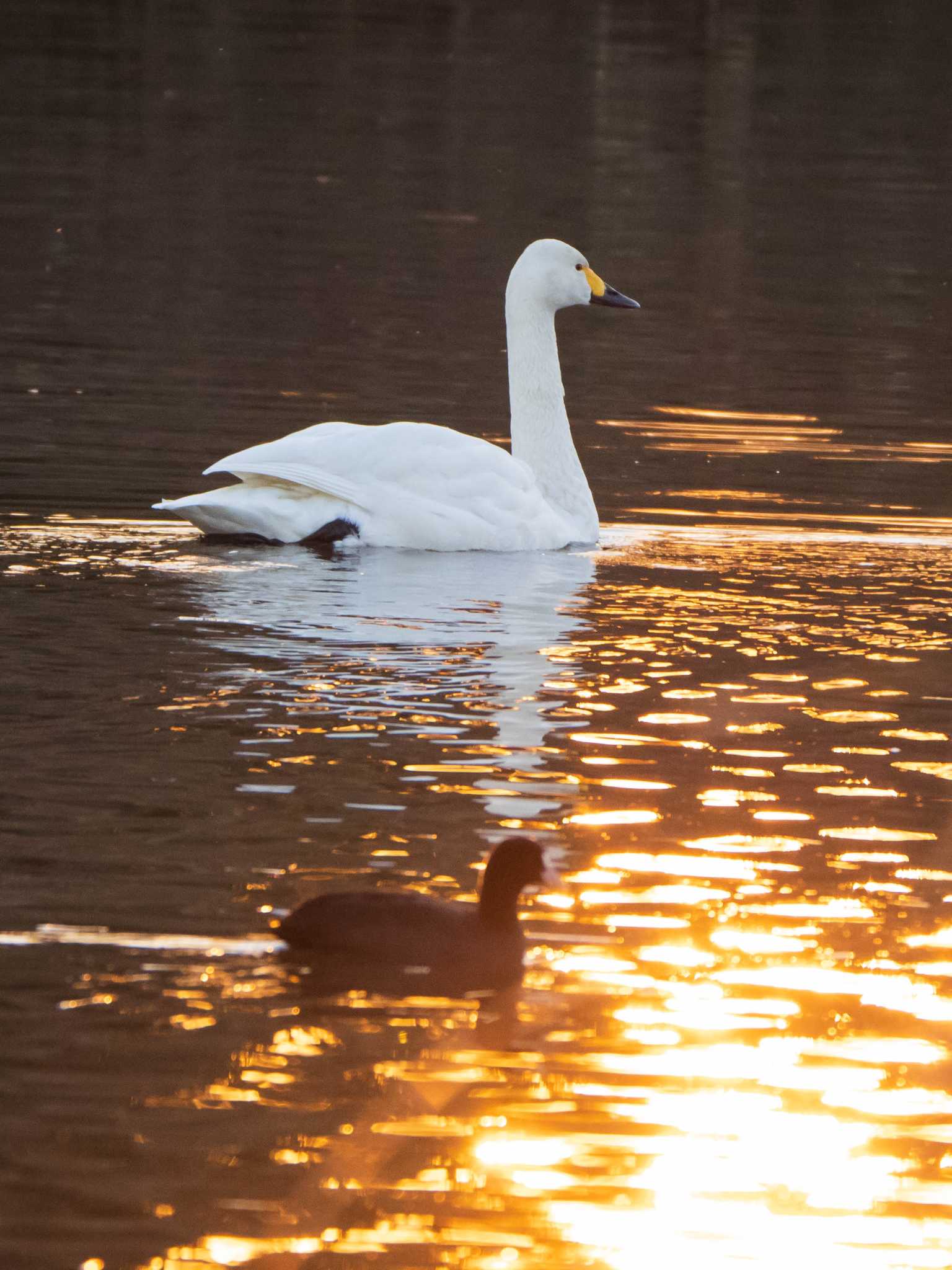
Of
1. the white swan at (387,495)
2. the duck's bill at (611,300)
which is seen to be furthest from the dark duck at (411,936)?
the duck's bill at (611,300)

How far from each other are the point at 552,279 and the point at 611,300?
394mm

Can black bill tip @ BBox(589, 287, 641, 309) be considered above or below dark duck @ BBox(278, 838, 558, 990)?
above

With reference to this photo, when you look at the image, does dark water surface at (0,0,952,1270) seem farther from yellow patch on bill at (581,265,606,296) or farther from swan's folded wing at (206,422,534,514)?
yellow patch on bill at (581,265,606,296)

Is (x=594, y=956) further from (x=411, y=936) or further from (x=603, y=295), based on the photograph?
(x=603, y=295)

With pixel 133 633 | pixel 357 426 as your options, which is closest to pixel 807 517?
pixel 357 426

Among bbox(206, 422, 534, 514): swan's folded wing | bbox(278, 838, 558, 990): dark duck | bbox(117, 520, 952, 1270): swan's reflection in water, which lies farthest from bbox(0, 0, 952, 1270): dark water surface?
bbox(206, 422, 534, 514): swan's folded wing

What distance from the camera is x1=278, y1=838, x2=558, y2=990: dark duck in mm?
6457

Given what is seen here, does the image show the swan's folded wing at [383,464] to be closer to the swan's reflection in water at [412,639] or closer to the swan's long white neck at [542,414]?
the swan's reflection in water at [412,639]

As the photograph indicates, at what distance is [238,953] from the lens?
6.46 metres

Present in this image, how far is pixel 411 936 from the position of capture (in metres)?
6.50

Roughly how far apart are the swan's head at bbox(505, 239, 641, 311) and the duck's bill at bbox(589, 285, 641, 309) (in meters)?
0.02

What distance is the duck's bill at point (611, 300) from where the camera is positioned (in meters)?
14.2

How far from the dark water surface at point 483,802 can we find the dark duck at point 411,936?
12 centimetres

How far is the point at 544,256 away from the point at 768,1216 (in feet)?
30.8
